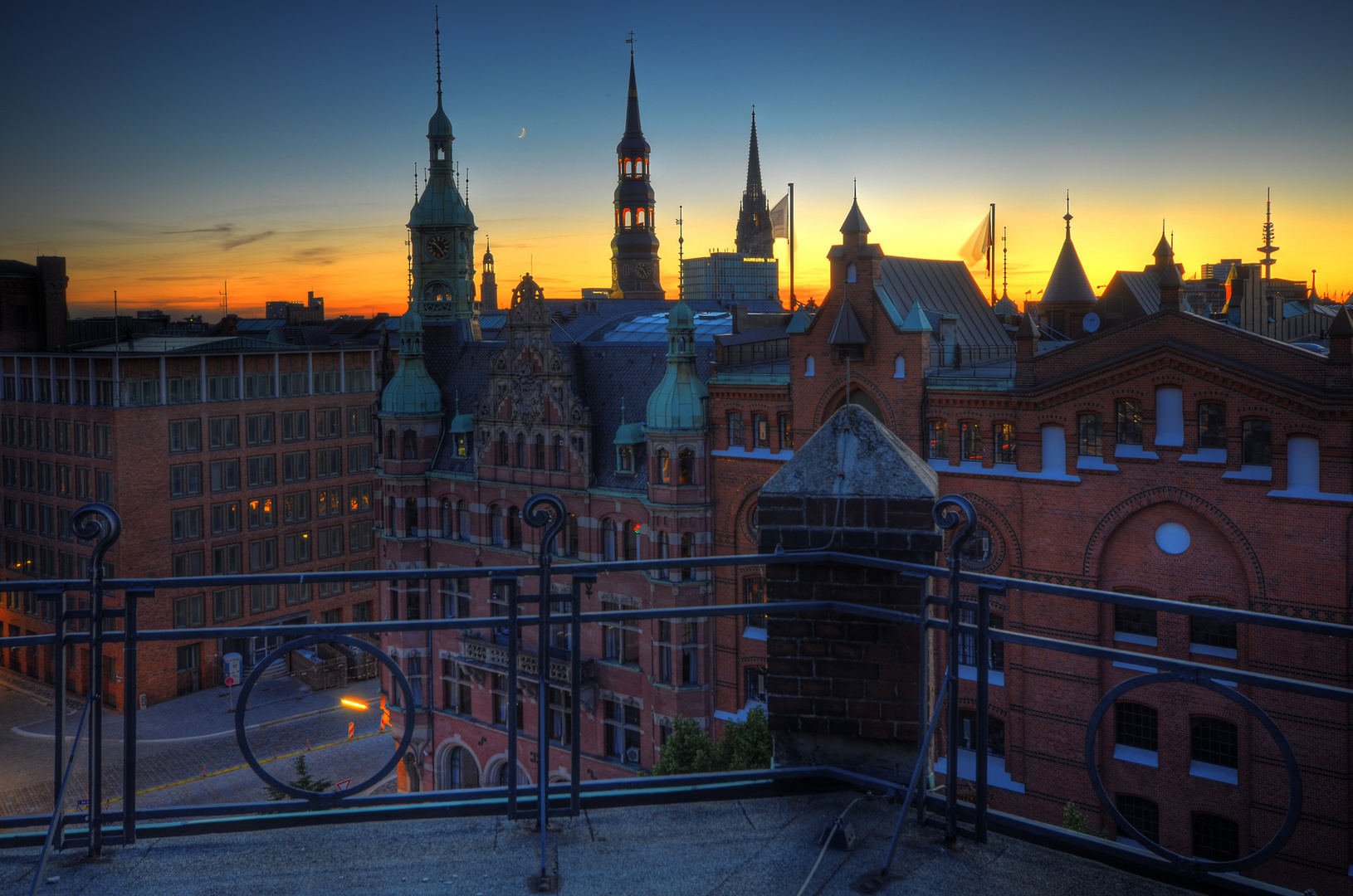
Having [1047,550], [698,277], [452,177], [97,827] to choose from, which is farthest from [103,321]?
[698,277]

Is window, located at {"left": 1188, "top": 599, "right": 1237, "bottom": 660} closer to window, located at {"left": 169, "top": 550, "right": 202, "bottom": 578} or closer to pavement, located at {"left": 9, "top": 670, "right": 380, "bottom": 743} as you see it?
pavement, located at {"left": 9, "top": 670, "right": 380, "bottom": 743}

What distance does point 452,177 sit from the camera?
A: 59.1 m

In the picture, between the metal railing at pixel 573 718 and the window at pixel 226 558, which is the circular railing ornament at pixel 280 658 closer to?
the metal railing at pixel 573 718

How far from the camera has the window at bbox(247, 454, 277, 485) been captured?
65000 mm

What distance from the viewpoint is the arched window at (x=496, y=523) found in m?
46.3

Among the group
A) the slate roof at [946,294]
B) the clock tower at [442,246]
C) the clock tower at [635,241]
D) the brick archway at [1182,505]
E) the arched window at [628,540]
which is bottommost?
the arched window at [628,540]

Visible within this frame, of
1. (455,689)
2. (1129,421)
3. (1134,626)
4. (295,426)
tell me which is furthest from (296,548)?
(1129,421)

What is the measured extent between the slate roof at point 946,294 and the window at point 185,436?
40.7 meters

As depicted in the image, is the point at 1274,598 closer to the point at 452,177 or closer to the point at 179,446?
the point at 452,177

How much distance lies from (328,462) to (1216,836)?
5512 cm

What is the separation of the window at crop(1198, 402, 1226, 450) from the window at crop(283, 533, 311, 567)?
53840 mm

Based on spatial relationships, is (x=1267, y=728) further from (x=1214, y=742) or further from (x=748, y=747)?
(x=1214, y=742)

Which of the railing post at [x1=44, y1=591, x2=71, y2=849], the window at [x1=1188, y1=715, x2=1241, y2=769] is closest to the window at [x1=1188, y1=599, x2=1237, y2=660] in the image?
the window at [x1=1188, y1=715, x2=1241, y2=769]

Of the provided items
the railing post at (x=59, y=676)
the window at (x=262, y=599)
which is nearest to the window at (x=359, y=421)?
the window at (x=262, y=599)
